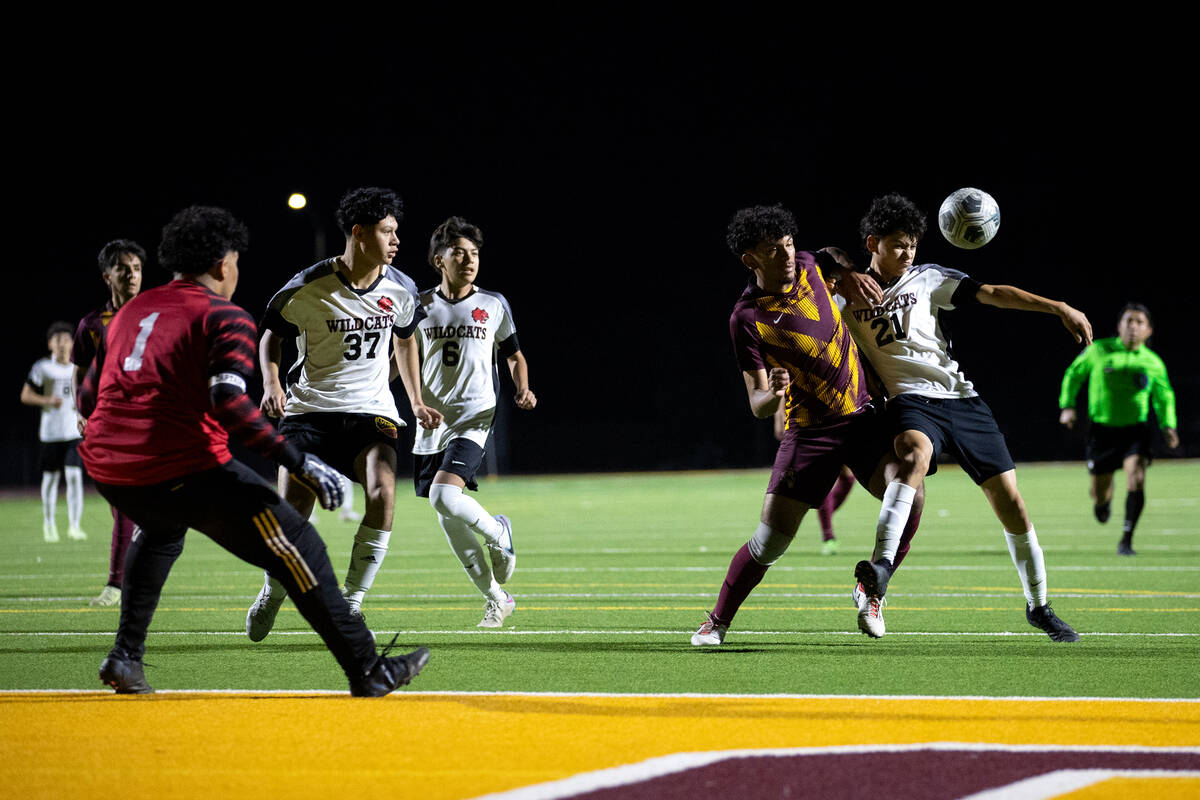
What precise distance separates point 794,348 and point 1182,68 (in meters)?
45.9

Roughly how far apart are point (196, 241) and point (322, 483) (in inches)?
46.7

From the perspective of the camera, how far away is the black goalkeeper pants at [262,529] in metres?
5.38

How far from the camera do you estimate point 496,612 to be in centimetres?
833

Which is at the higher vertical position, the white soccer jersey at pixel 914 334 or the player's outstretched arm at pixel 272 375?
the white soccer jersey at pixel 914 334

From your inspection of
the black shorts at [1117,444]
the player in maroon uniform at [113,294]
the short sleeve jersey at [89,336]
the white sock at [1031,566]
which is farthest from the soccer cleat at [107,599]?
the black shorts at [1117,444]

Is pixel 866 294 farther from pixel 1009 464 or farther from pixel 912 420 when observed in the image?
pixel 1009 464

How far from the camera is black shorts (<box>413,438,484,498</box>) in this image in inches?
335

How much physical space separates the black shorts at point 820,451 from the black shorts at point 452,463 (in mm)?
2104

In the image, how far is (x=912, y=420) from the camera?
24.2 ft

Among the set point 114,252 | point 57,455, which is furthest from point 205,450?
point 57,455

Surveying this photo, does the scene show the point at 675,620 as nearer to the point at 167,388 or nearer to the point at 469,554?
the point at 469,554

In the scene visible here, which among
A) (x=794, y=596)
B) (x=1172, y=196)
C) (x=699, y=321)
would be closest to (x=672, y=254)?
(x=699, y=321)

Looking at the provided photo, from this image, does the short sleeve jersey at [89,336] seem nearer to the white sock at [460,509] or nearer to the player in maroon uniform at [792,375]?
the white sock at [460,509]

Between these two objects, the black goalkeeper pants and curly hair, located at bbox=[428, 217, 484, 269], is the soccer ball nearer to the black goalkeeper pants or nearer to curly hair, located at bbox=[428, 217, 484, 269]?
curly hair, located at bbox=[428, 217, 484, 269]
